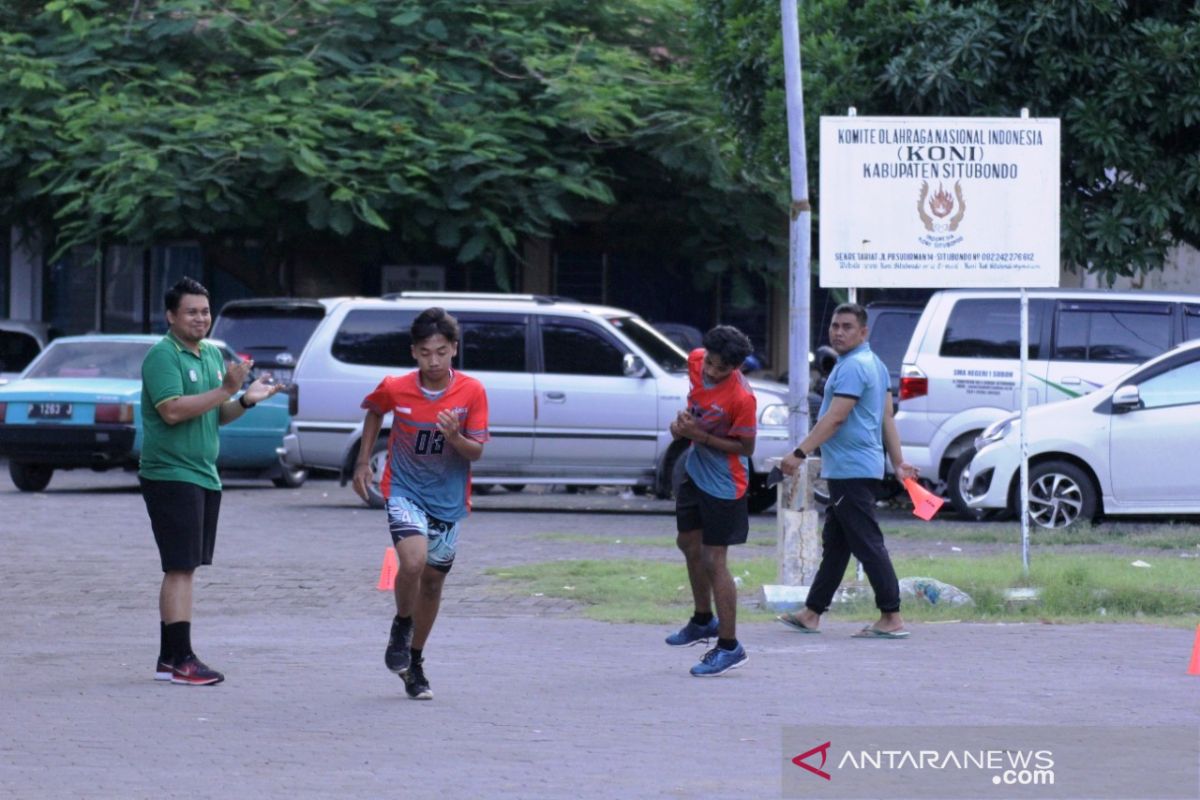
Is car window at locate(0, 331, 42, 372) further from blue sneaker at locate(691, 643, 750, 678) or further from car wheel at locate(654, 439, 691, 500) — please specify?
blue sneaker at locate(691, 643, 750, 678)

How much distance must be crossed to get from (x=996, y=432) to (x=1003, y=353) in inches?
46.2

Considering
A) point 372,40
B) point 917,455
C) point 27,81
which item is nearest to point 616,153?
point 372,40

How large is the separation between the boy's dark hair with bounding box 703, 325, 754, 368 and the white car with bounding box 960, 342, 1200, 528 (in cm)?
747

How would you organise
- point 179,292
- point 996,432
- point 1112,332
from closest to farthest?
point 179,292 → point 996,432 → point 1112,332

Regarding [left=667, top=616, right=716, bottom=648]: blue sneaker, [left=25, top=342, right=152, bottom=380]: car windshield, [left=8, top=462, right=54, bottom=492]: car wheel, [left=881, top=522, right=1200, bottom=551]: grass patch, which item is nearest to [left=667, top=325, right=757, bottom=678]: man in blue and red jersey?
[left=667, top=616, right=716, bottom=648]: blue sneaker

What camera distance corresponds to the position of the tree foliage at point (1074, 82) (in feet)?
57.3

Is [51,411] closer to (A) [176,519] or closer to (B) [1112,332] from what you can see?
(B) [1112,332]

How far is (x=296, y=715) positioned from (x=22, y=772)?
1.36m

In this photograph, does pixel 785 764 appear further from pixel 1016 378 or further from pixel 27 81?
pixel 27 81

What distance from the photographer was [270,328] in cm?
2177

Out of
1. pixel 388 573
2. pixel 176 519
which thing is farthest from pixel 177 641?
pixel 388 573

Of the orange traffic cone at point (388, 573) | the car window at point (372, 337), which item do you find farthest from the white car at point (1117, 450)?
the orange traffic cone at point (388, 573)

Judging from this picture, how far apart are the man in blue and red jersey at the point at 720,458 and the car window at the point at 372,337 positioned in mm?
9320

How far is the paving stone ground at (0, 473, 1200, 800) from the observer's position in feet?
21.7
